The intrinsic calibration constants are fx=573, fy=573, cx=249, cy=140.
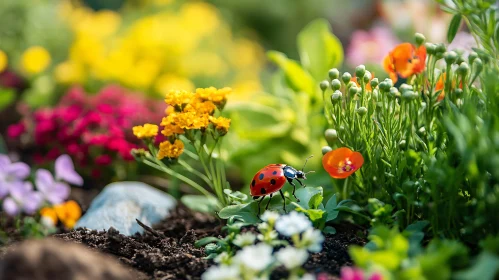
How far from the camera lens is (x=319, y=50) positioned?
292cm

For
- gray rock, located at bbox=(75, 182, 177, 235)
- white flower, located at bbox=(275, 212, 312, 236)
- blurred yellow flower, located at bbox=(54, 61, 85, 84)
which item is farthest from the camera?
blurred yellow flower, located at bbox=(54, 61, 85, 84)

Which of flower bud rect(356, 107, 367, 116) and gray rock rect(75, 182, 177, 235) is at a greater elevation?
flower bud rect(356, 107, 367, 116)

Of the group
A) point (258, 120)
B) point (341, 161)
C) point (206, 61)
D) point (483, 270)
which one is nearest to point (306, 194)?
point (341, 161)

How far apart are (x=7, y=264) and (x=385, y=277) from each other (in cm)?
86

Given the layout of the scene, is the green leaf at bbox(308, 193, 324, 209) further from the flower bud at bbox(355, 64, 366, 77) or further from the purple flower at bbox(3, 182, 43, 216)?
the purple flower at bbox(3, 182, 43, 216)

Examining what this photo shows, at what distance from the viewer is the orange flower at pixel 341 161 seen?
1.80m

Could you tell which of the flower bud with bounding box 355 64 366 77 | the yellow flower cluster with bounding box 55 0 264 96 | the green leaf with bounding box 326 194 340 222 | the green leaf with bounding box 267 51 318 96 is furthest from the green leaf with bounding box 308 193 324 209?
the yellow flower cluster with bounding box 55 0 264 96

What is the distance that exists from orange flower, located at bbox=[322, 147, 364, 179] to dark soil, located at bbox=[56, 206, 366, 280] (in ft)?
0.76

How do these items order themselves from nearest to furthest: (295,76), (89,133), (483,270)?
(483,270)
(295,76)
(89,133)

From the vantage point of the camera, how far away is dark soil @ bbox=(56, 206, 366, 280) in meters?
1.71

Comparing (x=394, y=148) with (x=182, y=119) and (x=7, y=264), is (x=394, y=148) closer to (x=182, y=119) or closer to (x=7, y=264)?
(x=182, y=119)

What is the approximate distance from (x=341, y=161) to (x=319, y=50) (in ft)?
3.98

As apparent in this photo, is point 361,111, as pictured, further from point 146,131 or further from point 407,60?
point 146,131

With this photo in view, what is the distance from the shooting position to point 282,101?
10.6ft
